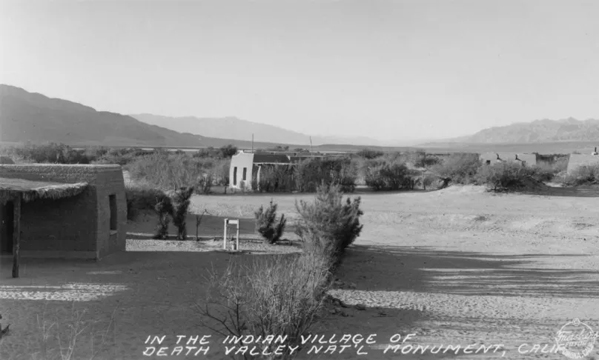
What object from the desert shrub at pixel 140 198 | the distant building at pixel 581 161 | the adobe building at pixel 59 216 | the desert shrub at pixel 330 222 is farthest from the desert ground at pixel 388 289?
the distant building at pixel 581 161

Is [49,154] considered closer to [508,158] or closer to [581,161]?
[508,158]

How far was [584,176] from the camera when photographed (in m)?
37.7

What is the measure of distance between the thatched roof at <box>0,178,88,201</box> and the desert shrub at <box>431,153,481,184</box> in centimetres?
2775

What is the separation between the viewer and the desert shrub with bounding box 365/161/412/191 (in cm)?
3934

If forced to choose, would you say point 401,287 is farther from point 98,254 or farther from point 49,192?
point 49,192

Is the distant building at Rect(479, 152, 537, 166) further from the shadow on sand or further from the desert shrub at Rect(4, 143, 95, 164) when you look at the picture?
the desert shrub at Rect(4, 143, 95, 164)

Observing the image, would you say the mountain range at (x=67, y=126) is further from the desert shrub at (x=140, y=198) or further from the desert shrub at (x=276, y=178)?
the desert shrub at (x=140, y=198)

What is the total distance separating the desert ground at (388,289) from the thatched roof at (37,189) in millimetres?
1692

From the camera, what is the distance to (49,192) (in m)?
12.0

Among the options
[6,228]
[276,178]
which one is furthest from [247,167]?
[6,228]

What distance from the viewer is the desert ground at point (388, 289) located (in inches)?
324

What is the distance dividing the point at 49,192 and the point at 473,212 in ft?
66.1

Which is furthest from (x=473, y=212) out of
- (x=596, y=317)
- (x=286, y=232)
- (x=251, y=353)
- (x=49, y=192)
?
(x=251, y=353)

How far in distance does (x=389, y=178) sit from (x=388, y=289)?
27.4 meters
